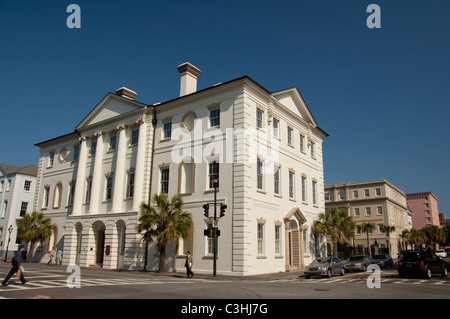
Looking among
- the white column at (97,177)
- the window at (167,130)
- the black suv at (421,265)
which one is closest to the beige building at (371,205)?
the black suv at (421,265)

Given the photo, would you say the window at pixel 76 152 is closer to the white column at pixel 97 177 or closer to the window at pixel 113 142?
the white column at pixel 97 177

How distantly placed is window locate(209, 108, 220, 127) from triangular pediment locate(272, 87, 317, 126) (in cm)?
511

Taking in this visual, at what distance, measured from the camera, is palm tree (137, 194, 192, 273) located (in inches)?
955

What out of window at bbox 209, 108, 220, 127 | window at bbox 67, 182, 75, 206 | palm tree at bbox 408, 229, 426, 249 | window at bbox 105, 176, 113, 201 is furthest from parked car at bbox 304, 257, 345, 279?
palm tree at bbox 408, 229, 426, 249

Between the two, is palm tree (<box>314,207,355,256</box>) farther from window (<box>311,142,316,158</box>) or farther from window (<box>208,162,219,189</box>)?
window (<box>208,162,219,189</box>)

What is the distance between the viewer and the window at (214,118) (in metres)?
27.0

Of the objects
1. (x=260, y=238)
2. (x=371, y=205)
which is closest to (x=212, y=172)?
(x=260, y=238)

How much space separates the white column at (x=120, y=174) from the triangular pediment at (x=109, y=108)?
6.65ft

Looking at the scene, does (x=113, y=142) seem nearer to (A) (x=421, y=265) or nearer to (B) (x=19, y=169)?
(A) (x=421, y=265)

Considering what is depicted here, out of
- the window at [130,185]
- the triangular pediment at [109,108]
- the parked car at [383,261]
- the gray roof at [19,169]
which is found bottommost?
the parked car at [383,261]

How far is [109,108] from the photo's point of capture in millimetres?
35062

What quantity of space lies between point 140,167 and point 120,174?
2500 millimetres
